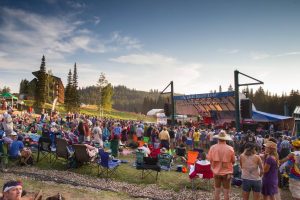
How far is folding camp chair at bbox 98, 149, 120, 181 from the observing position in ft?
34.7

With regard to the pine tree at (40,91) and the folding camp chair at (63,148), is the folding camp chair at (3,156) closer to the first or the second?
the folding camp chair at (63,148)

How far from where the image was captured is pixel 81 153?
11461mm

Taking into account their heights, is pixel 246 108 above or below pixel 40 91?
below

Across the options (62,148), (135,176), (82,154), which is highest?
(62,148)

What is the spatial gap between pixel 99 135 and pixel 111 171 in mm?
4579

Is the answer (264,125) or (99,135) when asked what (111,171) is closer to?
(99,135)

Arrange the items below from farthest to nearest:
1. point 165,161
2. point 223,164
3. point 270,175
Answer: point 165,161 < point 223,164 < point 270,175

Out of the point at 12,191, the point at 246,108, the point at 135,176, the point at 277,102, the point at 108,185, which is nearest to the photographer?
the point at 12,191

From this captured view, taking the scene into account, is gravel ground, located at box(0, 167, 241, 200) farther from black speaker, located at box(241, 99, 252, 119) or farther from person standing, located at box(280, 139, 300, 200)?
black speaker, located at box(241, 99, 252, 119)

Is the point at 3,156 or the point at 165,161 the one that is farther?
the point at 165,161

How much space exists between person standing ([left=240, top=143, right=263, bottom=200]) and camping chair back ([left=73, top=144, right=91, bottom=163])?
22.2 ft

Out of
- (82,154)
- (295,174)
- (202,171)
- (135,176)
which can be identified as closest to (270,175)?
(295,174)

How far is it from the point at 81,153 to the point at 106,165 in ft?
4.97

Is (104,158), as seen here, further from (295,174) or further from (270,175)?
(295,174)
